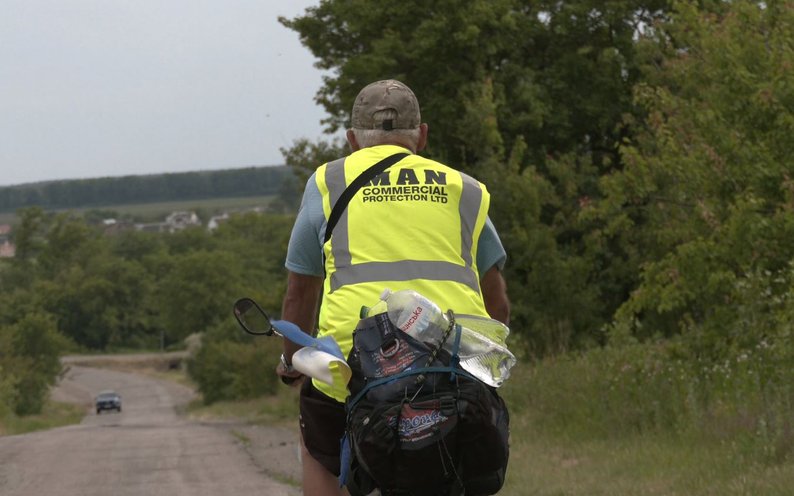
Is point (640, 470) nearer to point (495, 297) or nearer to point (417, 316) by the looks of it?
point (495, 297)

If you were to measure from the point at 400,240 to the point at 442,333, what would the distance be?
386 mm

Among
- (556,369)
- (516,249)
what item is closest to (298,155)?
(516,249)

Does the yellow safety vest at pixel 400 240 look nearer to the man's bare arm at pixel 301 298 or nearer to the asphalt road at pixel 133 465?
the man's bare arm at pixel 301 298

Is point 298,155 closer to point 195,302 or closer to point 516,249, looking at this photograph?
point 516,249

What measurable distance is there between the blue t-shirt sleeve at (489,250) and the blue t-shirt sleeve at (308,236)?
1.64 ft

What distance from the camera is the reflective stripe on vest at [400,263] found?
4.08m

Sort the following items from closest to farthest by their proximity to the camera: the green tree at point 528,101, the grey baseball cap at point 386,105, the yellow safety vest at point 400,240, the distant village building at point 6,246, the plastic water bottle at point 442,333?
the plastic water bottle at point 442,333 < the yellow safety vest at point 400,240 < the grey baseball cap at point 386,105 < the green tree at point 528,101 < the distant village building at point 6,246

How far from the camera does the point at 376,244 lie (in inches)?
163

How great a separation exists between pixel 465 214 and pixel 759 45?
11.3m

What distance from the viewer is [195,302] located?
145750mm

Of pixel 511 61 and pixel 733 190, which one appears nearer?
pixel 733 190

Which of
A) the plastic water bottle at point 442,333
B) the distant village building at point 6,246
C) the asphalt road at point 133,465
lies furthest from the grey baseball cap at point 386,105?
the distant village building at point 6,246

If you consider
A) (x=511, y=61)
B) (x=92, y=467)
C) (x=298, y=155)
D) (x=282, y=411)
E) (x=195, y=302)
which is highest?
(x=511, y=61)

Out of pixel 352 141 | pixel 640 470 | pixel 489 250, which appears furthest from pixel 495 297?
pixel 640 470
